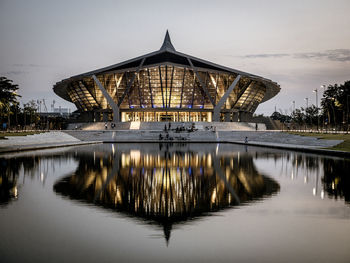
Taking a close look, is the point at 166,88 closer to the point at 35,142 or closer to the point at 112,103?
the point at 112,103

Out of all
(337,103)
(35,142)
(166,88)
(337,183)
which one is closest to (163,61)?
(166,88)

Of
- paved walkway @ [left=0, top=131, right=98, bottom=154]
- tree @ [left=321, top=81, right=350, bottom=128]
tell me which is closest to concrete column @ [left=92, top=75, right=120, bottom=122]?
paved walkway @ [left=0, top=131, right=98, bottom=154]

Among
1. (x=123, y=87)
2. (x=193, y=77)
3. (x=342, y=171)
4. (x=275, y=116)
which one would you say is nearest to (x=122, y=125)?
(x=123, y=87)

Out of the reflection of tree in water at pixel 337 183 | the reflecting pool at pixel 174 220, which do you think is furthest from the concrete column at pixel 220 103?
the reflecting pool at pixel 174 220

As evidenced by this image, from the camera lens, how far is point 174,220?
21.4 feet

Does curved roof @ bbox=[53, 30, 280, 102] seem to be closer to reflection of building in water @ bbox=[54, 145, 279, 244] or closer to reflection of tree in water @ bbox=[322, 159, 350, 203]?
reflection of tree in water @ bbox=[322, 159, 350, 203]

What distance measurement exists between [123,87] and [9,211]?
69.0 metres

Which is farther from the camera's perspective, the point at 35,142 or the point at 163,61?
the point at 163,61

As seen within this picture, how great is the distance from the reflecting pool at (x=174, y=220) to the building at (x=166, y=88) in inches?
2446

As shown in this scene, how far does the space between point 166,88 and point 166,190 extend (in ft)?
215

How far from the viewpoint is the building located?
72875 millimetres

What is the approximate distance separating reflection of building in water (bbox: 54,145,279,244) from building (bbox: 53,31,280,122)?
59561 mm

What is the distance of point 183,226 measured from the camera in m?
6.13

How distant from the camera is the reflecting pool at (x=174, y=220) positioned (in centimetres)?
493
